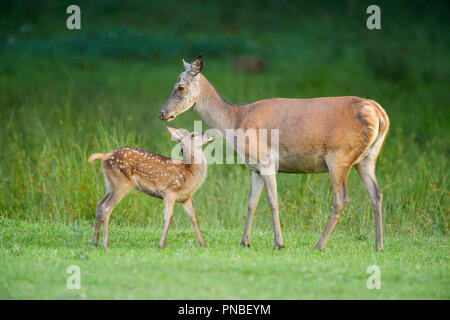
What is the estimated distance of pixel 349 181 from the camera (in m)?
11.6

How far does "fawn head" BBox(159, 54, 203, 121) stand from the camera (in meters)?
9.09

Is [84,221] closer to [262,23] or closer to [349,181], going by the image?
[349,181]

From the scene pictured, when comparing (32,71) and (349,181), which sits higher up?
(32,71)

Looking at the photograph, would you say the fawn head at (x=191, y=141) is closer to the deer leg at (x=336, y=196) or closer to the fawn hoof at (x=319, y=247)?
the deer leg at (x=336, y=196)

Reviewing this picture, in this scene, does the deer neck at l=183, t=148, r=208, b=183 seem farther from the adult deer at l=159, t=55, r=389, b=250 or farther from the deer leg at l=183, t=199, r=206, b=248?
the adult deer at l=159, t=55, r=389, b=250

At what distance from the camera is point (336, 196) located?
28.1 ft

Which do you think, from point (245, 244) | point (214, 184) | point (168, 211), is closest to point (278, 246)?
point (245, 244)

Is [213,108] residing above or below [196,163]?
above

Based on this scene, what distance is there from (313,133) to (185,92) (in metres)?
1.63

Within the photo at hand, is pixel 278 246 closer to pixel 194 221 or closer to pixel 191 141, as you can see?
pixel 194 221

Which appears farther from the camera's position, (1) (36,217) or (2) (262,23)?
(2) (262,23)

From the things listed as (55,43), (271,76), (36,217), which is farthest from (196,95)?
(55,43)

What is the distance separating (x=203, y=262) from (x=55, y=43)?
20241mm

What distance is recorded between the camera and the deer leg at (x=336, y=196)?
845 cm
